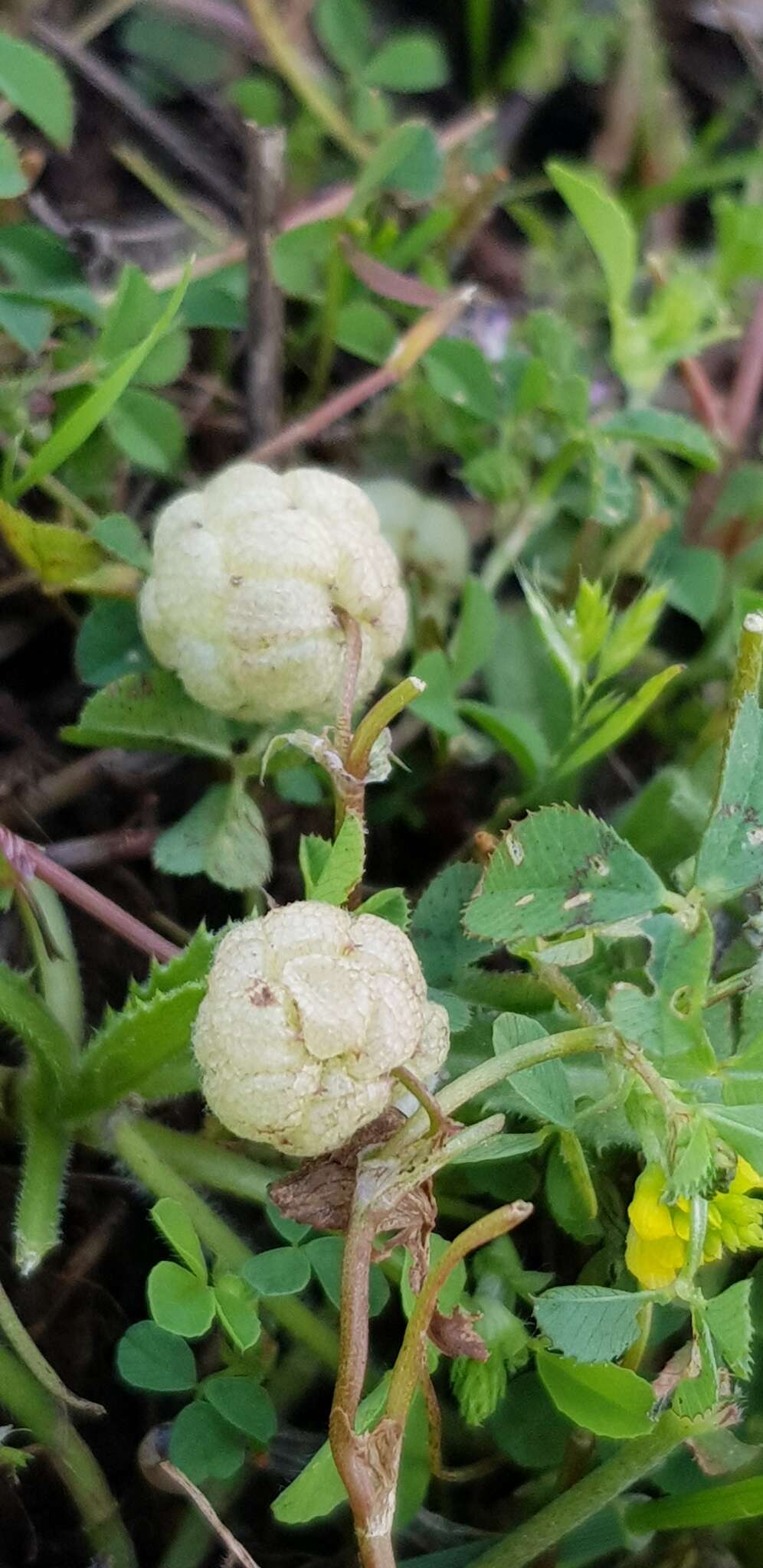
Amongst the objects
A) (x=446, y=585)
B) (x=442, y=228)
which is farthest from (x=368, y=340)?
(x=446, y=585)

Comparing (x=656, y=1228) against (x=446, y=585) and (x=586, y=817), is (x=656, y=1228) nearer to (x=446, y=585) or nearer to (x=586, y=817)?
(x=586, y=817)

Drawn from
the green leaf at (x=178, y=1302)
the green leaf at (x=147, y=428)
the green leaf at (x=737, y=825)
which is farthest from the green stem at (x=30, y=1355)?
the green leaf at (x=147, y=428)

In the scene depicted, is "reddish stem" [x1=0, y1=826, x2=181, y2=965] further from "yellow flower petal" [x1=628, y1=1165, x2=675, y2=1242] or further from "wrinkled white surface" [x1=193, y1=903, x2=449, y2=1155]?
"yellow flower petal" [x1=628, y1=1165, x2=675, y2=1242]

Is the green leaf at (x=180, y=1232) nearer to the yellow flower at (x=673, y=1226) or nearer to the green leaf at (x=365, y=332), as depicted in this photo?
the yellow flower at (x=673, y=1226)

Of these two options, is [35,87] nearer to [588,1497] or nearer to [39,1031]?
[39,1031]

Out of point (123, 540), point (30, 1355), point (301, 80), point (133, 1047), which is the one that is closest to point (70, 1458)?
point (30, 1355)

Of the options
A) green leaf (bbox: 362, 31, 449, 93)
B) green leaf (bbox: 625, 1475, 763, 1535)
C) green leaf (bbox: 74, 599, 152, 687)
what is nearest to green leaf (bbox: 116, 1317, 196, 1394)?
green leaf (bbox: 625, 1475, 763, 1535)
